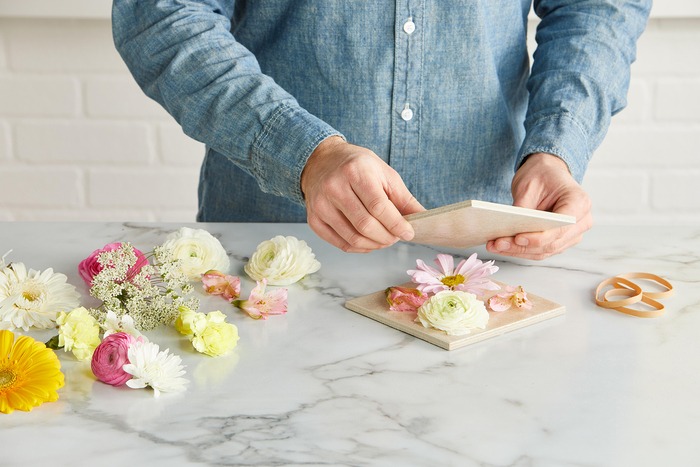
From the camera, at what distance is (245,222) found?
1.18 metres

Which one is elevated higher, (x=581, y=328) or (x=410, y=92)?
(x=410, y=92)

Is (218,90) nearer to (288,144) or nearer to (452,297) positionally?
(288,144)

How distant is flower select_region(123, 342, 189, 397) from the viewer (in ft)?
1.86

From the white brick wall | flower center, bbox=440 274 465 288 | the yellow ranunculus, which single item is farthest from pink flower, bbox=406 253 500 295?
the white brick wall

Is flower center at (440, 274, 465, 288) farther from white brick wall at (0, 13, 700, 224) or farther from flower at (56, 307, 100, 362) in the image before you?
white brick wall at (0, 13, 700, 224)

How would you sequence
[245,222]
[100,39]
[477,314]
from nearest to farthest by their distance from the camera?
[477,314], [245,222], [100,39]

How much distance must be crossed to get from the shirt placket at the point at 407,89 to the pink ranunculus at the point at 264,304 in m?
0.44

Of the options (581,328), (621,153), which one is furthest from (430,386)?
(621,153)

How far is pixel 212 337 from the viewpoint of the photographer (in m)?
0.64

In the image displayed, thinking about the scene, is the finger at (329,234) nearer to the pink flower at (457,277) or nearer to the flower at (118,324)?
the pink flower at (457,277)

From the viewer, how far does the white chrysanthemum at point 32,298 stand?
680 mm

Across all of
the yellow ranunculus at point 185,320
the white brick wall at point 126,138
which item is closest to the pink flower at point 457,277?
the yellow ranunculus at point 185,320

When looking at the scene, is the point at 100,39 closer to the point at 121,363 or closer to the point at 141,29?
the point at 141,29

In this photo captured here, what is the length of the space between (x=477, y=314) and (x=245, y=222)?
60 centimetres
